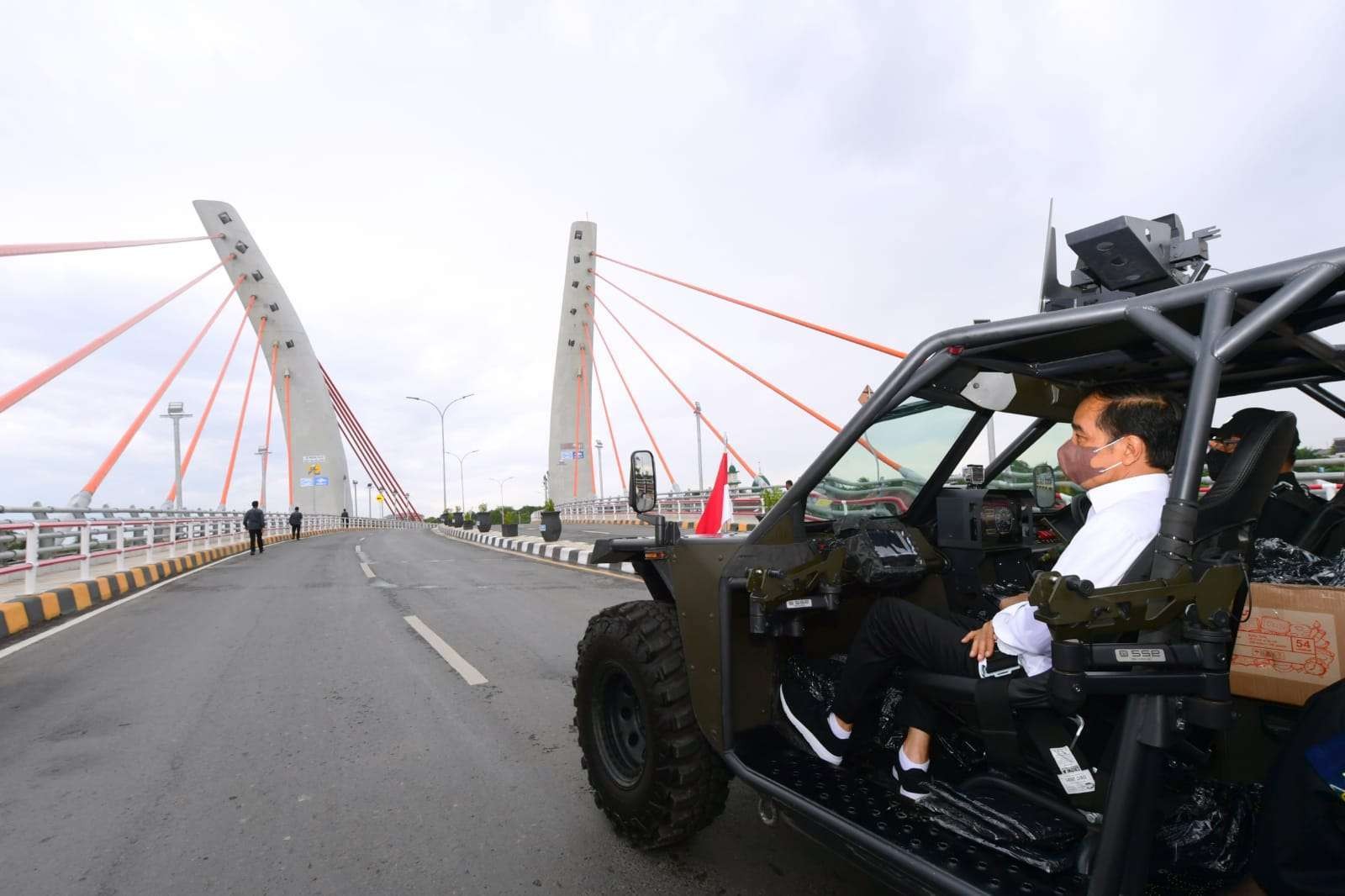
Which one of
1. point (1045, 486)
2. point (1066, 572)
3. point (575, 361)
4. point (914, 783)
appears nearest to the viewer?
point (1066, 572)

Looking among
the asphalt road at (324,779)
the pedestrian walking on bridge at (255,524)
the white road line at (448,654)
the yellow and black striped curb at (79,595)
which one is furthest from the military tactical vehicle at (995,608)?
the pedestrian walking on bridge at (255,524)

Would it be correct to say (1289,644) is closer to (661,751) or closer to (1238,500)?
(1238,500)

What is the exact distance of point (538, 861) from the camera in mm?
2604

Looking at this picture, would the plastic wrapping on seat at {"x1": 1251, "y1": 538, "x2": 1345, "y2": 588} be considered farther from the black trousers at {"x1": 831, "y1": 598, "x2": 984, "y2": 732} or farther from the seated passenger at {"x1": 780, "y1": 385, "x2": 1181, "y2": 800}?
the black trousers at {"x1": 831, "y1": 598, "x2": 984, "y2": 732}

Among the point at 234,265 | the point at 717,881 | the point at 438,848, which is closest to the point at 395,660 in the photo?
the point at 438,848

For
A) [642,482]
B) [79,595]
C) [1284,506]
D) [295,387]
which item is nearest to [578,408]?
[295,387]

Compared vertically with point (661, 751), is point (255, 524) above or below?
above

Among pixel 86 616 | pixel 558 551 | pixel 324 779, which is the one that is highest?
pixel 558 551

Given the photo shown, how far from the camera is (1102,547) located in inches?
67.7

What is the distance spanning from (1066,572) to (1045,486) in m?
1.60

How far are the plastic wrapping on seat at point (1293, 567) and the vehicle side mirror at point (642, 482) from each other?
1.84 meters

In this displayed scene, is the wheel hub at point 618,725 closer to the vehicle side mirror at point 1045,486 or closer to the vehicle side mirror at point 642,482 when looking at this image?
the vehicle side mirror at point 642,482

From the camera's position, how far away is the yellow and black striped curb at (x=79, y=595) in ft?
25.9

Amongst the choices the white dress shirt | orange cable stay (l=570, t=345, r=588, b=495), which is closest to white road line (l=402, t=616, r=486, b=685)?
the white dress shirt
